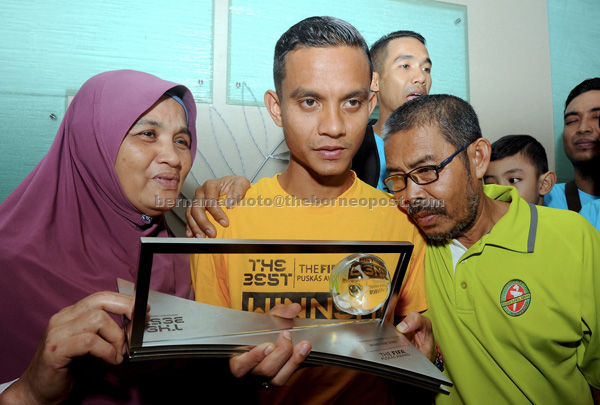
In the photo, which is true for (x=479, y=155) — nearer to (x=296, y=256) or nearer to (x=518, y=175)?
(x=296, y=256)

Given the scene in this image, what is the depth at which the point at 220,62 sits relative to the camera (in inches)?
90.2

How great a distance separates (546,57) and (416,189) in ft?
8.29

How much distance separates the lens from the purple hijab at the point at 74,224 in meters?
1.15

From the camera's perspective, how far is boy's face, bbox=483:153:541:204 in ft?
7.59

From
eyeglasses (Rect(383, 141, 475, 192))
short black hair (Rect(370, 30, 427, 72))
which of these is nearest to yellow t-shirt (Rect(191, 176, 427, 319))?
eyeglasses (Rect(383, 141, 475, 192))

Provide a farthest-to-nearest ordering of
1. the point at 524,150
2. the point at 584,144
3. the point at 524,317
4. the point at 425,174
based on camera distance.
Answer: the point at 584,144 → the point at 524,150 → the point at 425,174 → the point at 524,317

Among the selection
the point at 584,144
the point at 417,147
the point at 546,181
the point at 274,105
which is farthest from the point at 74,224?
the point at 584,144

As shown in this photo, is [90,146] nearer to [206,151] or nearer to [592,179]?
[206,151]

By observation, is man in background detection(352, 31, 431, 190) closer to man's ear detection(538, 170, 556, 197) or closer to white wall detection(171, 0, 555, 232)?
white wall detection(171, 0, 555, 232)

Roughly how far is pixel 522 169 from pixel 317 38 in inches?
69.2

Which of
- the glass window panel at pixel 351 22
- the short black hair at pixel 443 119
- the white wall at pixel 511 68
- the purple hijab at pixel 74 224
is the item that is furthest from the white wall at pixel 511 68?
the purple hijab at pixel 74 224

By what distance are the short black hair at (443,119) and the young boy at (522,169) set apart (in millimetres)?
1134

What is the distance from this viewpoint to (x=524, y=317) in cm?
119

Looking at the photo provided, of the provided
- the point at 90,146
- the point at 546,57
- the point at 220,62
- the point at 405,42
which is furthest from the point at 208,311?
the point at 546,57
